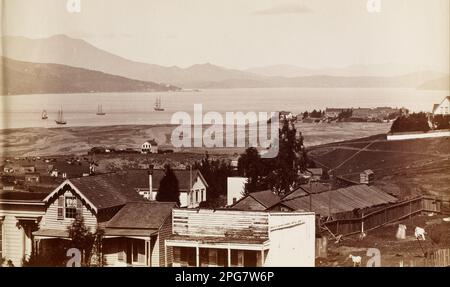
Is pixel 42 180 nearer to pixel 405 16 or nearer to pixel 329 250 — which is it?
pixel 329 250

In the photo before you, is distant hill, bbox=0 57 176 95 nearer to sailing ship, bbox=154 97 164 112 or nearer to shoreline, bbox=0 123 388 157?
sailing ship, bbox=154 97 164 112

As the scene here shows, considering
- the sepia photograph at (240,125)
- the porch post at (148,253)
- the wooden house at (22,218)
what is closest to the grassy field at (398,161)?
the sepia photograph at (240,125)

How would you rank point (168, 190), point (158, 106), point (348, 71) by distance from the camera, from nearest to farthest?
point (348, 71) < point (158, 106) < point (168, 190)

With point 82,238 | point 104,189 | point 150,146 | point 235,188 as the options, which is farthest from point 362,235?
point 82,238

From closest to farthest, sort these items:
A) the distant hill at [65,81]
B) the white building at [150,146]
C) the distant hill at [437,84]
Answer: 1. the distant hill at [437,84]
2. the distant hill at [65,81]
3. the white building at [150,146]

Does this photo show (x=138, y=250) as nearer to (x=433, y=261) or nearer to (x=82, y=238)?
(x=82, y=238)

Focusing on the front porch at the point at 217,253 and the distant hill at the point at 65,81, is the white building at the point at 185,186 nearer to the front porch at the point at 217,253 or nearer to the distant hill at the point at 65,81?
the front porch at the point at 217,253

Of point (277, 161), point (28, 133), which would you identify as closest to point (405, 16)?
point (277, 161)
